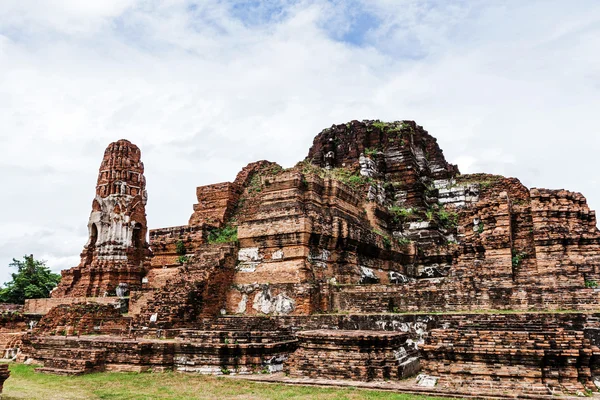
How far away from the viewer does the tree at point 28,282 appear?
111 feet

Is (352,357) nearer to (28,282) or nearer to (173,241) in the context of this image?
(173,241)

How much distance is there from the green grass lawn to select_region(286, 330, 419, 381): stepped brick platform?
74 cm

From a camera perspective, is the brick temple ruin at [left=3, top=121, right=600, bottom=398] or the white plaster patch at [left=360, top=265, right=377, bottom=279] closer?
the brick temple ruin at [left=3, top=121, right=600, bottom=398]

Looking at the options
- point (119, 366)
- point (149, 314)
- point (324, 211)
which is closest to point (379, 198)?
point (324, 211)

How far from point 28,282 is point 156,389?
95.2 feet

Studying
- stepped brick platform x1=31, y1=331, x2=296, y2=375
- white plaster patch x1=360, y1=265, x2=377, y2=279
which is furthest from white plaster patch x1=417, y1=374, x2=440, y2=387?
white plaster patch x1=360, y1=265, x2=377, y2=279

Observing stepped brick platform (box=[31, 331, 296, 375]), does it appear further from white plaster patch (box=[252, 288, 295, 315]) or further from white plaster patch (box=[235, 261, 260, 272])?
white plaster patch (box=[235, 261, 260, 272])

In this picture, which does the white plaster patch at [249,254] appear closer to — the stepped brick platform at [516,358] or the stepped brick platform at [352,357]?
the stepped brick platform at [352,357]

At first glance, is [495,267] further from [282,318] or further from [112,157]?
[112,157]

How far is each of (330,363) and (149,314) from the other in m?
5.37

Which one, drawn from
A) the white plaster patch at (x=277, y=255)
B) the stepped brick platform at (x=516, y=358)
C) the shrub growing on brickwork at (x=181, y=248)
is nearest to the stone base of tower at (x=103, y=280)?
the shrub growing on brickwork at (x=181, y=248)

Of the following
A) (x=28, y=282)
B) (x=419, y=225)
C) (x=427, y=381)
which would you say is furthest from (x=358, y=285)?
(x=28, y=282)

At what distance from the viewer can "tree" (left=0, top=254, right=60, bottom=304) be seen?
33750 millimetres

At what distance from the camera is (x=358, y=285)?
1365 centimetres
